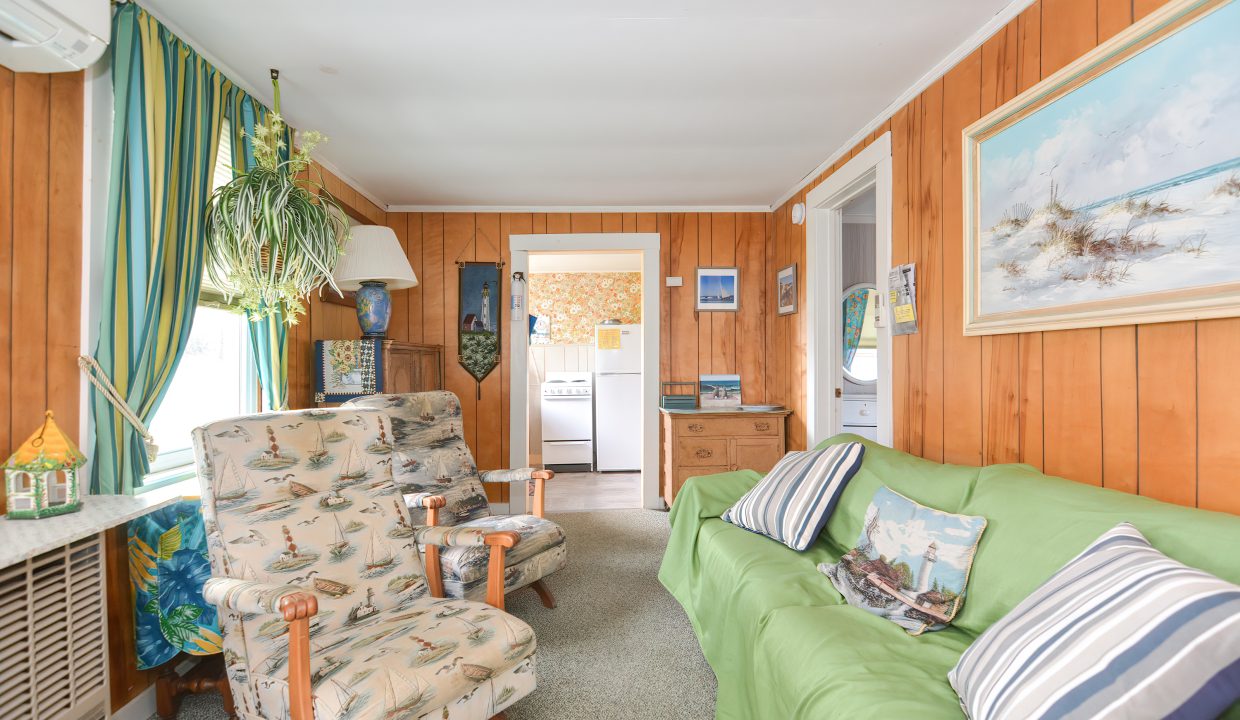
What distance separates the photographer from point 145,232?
1.84m

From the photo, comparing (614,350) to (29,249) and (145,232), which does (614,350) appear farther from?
(29,249)

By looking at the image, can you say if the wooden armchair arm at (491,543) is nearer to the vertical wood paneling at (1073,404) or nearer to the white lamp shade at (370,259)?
the white lamp shade at (370,259)

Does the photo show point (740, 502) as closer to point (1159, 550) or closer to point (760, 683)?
point (760, 683)

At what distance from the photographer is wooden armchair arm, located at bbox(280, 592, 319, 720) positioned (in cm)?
130

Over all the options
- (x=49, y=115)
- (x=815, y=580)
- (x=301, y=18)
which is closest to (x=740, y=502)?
(x=815, y=580)

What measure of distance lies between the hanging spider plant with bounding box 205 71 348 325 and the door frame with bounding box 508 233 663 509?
2.20 meters

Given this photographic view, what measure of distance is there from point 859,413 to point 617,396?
8.05ft

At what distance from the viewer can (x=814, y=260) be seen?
3.71 metres

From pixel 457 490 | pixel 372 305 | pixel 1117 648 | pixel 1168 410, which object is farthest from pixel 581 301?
pixel 1117 648

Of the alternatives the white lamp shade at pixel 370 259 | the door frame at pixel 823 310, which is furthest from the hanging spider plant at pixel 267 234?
the door frame at pixel 823 310

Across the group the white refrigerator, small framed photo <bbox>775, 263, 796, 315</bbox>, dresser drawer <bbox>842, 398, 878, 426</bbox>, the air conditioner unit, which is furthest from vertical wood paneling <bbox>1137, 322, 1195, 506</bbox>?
the white refrigerator

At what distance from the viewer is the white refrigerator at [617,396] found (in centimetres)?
611

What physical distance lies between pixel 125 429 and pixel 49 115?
95 centimetres

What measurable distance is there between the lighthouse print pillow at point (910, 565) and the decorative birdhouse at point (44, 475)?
7.25 feet
